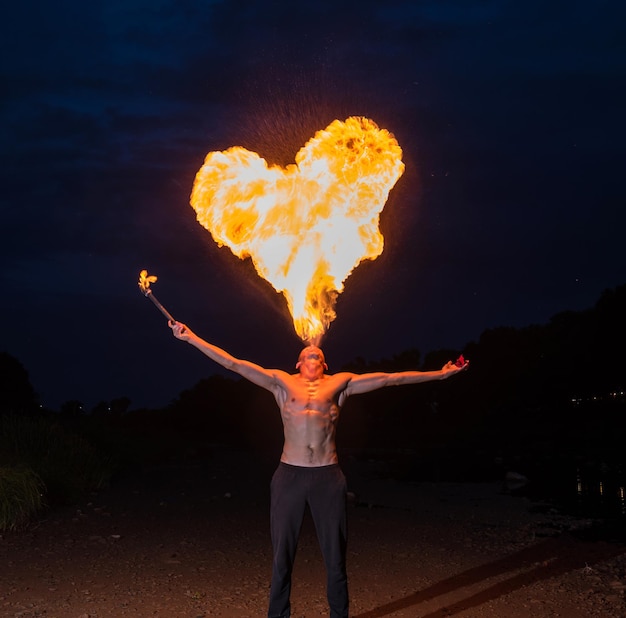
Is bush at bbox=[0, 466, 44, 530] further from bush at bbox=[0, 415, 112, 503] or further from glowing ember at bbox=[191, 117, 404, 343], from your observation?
glowing ember at bbox=[191, 117, 404, 343]

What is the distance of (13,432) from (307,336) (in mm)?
11437

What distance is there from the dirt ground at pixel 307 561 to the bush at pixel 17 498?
27 cm

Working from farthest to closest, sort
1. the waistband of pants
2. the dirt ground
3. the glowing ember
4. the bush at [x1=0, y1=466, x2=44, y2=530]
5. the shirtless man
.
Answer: the bush at [x1=0, y1=466, x2=44, y2=530] → the glowing ember → the dirt ground → the waistband of pants → the shirtless man

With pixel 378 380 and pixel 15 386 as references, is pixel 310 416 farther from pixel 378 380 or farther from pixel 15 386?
pixel 15 386

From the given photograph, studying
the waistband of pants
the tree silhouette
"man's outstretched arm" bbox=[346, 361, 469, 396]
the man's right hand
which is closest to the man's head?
"man's outstretched arm" bbox=[346, 361, 469, 396]

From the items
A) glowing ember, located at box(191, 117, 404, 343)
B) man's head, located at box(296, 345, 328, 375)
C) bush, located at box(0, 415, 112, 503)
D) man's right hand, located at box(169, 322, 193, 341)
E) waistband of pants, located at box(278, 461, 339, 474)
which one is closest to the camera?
waistband of pants, located at box(278, 461, 339, 474)

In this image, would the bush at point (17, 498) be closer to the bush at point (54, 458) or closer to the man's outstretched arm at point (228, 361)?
the bush at point (54, 458)

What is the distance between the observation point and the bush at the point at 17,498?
13.0 meters

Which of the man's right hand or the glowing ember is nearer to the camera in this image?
the man's right hand

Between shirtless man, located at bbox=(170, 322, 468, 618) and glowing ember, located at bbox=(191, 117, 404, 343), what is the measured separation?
1615 millimetres

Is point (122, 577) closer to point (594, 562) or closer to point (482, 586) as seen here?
point (482, 586)

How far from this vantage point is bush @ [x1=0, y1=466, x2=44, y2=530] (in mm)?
12992

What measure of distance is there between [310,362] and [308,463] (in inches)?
35.4

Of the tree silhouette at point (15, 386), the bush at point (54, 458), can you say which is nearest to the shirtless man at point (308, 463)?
the bush at point (54, 458)
